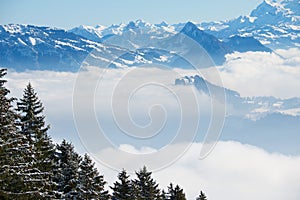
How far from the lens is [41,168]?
27875 mm

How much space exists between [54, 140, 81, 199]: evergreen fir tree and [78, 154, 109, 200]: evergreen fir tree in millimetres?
726

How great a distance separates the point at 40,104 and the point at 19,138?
8969 millimetres

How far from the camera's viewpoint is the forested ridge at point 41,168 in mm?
22047

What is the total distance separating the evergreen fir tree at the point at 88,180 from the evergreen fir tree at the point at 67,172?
0.73m

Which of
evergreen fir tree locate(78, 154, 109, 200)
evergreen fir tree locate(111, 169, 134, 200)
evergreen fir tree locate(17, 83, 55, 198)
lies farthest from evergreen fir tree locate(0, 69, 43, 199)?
evergreen fir tree locate(111, 169, 134, 200)

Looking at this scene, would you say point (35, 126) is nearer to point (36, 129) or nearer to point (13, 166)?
point (36, 129)

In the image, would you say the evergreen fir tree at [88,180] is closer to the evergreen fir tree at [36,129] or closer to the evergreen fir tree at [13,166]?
the evergreen fir tree at [36,129]

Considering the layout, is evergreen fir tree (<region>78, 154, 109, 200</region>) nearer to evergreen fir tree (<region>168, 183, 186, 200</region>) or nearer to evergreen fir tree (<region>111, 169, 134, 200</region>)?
evergreen fir tree (<region>111, 169, 134, 200</region>)

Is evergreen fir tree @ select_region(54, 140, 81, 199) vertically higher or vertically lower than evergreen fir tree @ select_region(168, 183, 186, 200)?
lower

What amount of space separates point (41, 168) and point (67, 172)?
162 inches

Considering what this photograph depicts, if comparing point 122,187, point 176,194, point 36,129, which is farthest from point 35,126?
point 176,194

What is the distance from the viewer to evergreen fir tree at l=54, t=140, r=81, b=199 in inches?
1250

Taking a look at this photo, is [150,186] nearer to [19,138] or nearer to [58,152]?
[58,152]

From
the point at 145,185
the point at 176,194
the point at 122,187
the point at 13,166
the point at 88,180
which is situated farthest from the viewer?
the point at 176,194
